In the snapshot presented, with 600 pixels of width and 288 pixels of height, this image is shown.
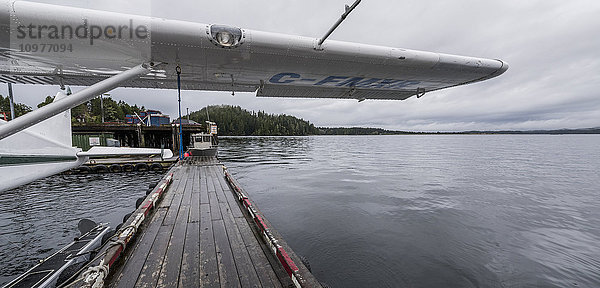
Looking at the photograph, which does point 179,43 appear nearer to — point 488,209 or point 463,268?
point 463,268

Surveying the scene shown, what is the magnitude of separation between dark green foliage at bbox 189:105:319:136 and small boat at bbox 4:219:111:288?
137m

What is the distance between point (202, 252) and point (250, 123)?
153m

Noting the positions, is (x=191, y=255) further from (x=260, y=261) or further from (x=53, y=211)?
(x=53, y=211)

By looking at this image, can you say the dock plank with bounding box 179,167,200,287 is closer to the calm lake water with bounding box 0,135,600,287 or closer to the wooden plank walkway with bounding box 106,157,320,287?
the wooden plank walkway with bounding box 106,157,320,287

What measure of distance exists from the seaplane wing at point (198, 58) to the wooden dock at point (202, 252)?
2929 mm

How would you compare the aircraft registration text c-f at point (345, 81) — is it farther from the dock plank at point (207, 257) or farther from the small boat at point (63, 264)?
the small boat at point (63, 264)

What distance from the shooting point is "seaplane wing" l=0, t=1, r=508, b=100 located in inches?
94.7

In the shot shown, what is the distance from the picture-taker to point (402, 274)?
5094mm

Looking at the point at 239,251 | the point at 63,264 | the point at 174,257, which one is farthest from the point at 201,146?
the point at 239,251

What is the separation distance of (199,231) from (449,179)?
60.4ft

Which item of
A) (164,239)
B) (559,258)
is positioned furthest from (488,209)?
(164,239)

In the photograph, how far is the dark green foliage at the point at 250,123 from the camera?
143 meters

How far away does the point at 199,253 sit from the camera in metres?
3.50

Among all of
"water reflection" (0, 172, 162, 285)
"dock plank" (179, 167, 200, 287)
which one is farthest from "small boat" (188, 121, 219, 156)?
"dock plank" (179, 167, 200, 287)
